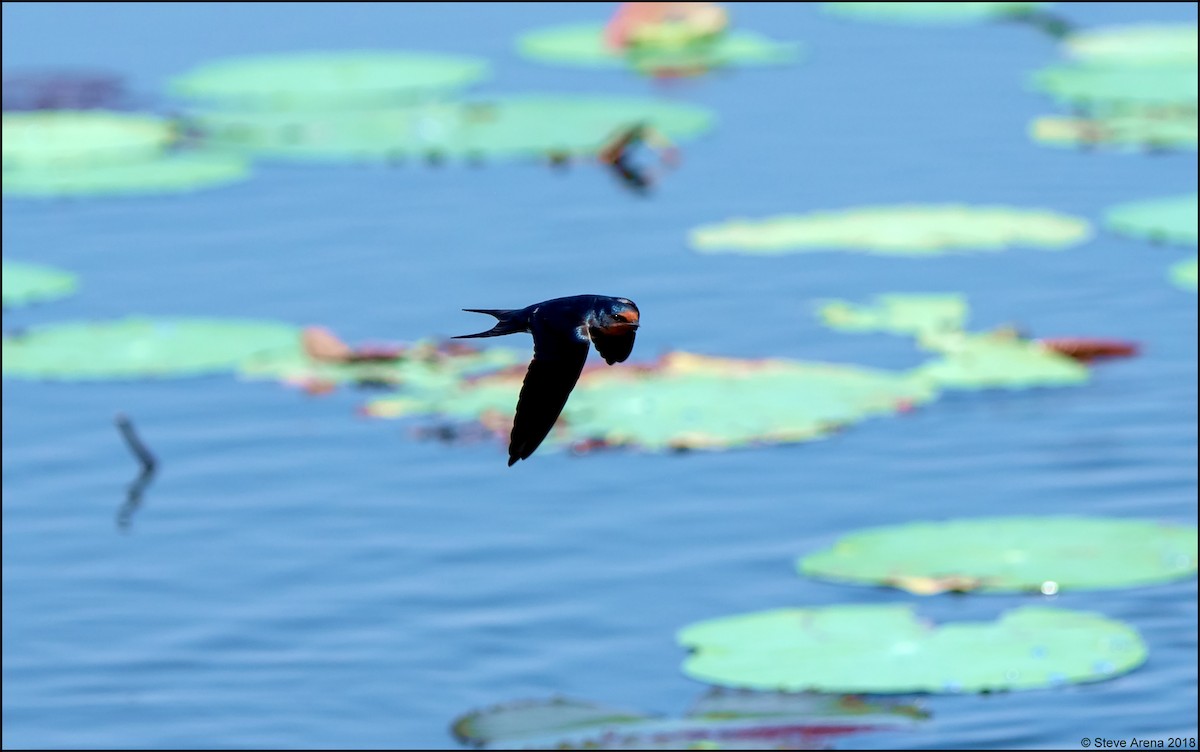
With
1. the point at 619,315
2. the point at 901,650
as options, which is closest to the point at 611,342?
the point at 619,315

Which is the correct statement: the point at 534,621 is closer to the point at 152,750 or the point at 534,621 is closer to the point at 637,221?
the point at 152,750

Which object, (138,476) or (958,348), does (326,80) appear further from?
(138,476)

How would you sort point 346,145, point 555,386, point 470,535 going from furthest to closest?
point 346,145 < point 470,535 < point 555,386

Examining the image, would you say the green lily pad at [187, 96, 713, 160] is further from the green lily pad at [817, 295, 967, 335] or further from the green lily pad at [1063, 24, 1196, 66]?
the green lily pad at [817, 295, 967, 335]

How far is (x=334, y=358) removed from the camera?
1417cm

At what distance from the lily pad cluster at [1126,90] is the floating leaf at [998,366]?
6677 mm

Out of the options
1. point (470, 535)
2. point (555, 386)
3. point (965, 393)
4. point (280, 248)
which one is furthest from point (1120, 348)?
point (555, 386)

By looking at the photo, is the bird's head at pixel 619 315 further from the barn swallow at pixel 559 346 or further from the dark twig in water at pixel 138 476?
the dark twig in water at pixel 138 476

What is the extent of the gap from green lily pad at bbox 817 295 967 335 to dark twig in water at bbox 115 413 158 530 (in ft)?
14.4

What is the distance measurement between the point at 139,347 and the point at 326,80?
9.40 meters

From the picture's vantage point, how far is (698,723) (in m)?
9.40

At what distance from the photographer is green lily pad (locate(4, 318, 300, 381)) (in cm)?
1406

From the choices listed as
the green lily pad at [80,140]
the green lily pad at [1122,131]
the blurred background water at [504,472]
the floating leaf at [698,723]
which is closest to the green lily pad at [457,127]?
the blurred background water at [504,472]

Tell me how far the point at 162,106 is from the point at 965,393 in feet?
37.1
